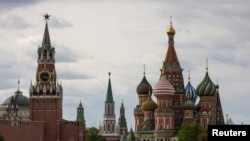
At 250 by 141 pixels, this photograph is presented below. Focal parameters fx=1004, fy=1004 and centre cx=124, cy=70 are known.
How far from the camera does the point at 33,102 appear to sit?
150 meters

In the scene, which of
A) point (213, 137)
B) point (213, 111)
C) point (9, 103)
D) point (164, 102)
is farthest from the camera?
point (9, 103)

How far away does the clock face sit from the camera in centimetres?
15175

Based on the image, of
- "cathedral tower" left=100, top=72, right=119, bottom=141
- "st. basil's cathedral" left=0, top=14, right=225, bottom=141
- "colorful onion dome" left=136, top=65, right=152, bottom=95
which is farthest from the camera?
"cathedral tower" left=100, top=72, right=119, bottom=141

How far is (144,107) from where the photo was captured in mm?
148125

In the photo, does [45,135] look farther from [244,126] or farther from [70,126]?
[244,126]

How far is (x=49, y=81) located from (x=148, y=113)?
16.0 meters

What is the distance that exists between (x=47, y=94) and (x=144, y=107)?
48.9 ft

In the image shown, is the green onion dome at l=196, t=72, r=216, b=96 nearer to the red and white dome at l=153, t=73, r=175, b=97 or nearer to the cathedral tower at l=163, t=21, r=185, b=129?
the cathedral tower at l=163, t=21, r=185, b=129

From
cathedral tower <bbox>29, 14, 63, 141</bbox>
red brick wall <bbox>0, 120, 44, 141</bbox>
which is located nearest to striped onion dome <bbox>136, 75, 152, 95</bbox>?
cathedral tower <bbox>29, 14, 63, 141</bbox>

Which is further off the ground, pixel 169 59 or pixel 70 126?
pixel 169 59

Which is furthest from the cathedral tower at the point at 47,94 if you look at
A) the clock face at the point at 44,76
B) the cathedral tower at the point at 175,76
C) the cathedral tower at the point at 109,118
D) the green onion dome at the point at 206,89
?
the cathedral tower at the point at 109,118

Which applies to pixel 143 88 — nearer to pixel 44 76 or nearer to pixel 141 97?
pixel 141 97

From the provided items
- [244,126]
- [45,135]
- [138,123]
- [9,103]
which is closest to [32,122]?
[45,135]

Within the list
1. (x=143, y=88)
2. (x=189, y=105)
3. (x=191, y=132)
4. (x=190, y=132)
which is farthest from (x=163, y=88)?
(x=191, y=132)
